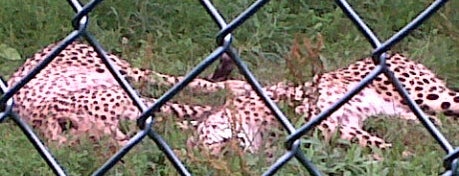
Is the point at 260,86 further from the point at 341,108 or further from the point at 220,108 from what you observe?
the point at 341,108

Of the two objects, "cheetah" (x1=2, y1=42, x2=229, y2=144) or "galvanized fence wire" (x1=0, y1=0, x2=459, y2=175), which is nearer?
"galvanized fence wire" (x1=0, y1=0, x2=459, y2=175)

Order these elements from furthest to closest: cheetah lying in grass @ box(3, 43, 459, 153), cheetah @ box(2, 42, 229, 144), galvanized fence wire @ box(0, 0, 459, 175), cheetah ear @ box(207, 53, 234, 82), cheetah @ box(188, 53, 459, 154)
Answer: cheetah ear @ box(207, 53, 234, 82) < cheetah @ box(2, 42, 229, 144) < cheetah lying in grass @ box(3, 43, 459, 153) < cheetah @ box(188, 53, 459, 154) < galvanized fence wire @ box(0, 0, 459, 175)

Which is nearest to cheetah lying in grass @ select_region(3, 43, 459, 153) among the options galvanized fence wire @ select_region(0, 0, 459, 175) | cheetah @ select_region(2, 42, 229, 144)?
cheetah @ select_region(2, 42, 229, 144)

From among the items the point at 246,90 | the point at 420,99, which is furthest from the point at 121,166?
the point at 420,99

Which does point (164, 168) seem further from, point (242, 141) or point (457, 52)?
point (457, 52)

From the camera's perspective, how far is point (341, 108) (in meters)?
4.19

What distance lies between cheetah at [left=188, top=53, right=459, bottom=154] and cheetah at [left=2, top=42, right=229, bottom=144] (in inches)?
8.7

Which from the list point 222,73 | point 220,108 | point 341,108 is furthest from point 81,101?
point 341,108

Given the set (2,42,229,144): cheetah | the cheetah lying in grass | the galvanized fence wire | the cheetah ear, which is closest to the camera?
the galvanized fence wire

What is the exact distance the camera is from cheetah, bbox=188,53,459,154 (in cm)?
365

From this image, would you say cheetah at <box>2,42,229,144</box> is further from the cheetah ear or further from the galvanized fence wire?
the galvanized fence wire

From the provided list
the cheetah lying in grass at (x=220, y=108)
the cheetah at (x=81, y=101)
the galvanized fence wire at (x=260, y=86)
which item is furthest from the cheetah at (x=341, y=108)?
the galvanized fence wire at (x=260, y=86)

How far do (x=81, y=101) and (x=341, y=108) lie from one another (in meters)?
0.90

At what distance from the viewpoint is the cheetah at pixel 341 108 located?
144 inches
